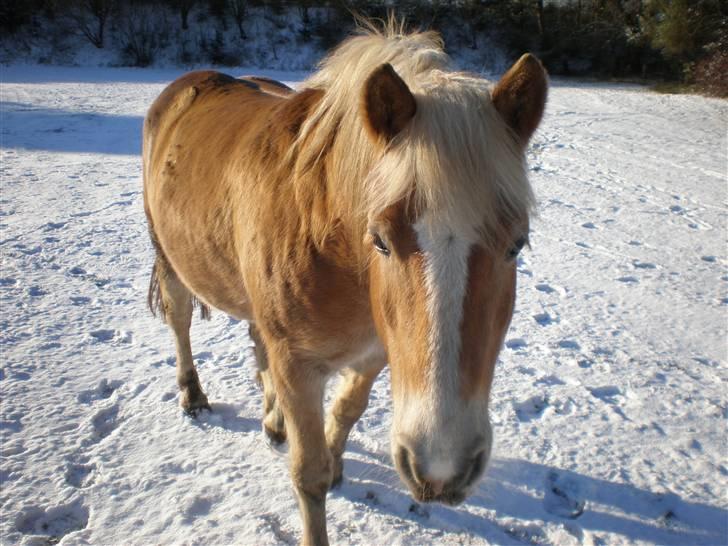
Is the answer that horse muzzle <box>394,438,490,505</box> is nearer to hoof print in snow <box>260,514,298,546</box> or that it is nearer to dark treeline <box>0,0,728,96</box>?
hoof print in snow <box>260,514,298,546</box>

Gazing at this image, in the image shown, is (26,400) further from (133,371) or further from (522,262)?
(522,262)

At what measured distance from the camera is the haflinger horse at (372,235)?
1244mm

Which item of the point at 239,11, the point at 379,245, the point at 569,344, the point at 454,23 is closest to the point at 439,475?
the point at 379,245

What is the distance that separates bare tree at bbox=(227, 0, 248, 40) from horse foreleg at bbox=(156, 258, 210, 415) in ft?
82.7

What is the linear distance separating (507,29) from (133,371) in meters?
27.1

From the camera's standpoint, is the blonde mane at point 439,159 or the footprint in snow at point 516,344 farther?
the footprint in snow at point 516,344

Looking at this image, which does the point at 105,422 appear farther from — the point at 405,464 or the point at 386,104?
the point at 386,104

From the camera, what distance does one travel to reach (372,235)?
1.42 metres

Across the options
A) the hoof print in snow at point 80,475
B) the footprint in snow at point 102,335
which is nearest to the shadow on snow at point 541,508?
the hoof print in snow at point 80,475

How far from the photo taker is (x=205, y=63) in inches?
864

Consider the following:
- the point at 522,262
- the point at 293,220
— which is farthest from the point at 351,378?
the point at 522,262

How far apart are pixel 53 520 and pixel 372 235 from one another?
203 centimetres

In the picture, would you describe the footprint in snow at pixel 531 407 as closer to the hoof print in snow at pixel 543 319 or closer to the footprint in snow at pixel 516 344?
the footprint in snow at pixel 516 344

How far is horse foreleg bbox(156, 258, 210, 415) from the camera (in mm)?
2873
